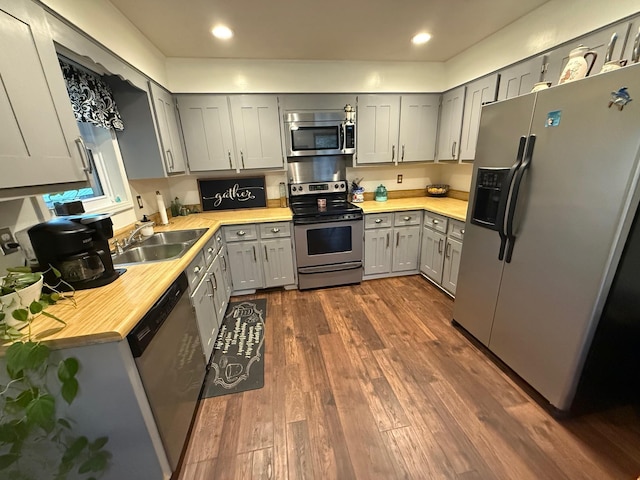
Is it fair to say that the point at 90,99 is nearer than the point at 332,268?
Yes

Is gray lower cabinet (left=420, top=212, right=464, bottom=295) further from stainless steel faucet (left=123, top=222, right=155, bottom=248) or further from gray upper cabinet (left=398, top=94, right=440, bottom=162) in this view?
stainless steel faucet (left=123, top=222, right=155, bottom=248)

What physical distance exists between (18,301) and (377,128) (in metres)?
3.18

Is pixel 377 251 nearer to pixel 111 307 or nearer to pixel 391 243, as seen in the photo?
pixel 391 243

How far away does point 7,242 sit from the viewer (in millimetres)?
1184

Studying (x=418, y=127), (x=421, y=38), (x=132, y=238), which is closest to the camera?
(x=132, y=238)

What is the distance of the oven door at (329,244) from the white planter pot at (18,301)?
200cm

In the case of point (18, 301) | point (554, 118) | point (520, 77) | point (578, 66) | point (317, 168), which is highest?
point (520, 77)

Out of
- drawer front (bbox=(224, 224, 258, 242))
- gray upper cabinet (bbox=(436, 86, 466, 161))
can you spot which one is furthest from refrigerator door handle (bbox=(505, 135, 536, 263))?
drawer front (bbox=(224, 224, 258, 242))

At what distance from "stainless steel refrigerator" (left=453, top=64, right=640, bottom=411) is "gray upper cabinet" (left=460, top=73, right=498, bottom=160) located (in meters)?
0.95

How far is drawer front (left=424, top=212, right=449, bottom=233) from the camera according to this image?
2.68m

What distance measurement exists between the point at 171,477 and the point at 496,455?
64.5 inches

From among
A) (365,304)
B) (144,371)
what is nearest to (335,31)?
(365,304)

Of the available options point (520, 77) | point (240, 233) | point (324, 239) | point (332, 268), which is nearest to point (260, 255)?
point (240, 233)

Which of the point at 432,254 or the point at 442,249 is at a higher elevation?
the point at 442,249
